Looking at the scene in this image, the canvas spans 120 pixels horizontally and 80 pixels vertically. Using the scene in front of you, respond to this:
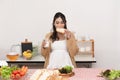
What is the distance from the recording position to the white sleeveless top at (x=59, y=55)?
3055mm

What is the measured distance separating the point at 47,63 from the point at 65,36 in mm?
388

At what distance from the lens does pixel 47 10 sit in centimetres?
402

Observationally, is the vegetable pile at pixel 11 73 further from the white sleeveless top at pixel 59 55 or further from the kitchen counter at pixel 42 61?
the kitchen counter at pixel 42 61

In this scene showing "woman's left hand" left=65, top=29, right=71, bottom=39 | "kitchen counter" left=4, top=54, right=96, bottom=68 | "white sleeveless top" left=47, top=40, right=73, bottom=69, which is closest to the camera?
"woman's left hand" left=65, top=29, right=71, bottom=39

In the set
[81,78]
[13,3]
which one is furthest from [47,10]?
[81,78]

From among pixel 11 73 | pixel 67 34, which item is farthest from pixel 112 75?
pixel 67 34

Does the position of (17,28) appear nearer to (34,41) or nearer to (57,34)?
(34,41)

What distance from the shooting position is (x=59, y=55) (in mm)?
3047

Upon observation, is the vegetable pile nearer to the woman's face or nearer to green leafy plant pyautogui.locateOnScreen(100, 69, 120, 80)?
green leafy plant pyautogui.locateOnScreen(100, 69, 120, 80)

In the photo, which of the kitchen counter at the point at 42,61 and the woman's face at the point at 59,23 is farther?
the kitchen counter at the point at 42,61

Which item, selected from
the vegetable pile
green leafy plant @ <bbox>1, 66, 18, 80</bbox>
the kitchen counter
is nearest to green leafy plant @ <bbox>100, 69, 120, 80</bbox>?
the vegetable pile

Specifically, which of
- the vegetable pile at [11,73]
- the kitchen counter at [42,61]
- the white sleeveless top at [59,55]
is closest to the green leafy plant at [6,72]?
the vegetable pile at [11,73]

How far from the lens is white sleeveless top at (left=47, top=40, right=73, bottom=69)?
3055mm

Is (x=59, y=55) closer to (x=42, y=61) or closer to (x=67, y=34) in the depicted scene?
(x=67, y=34)
